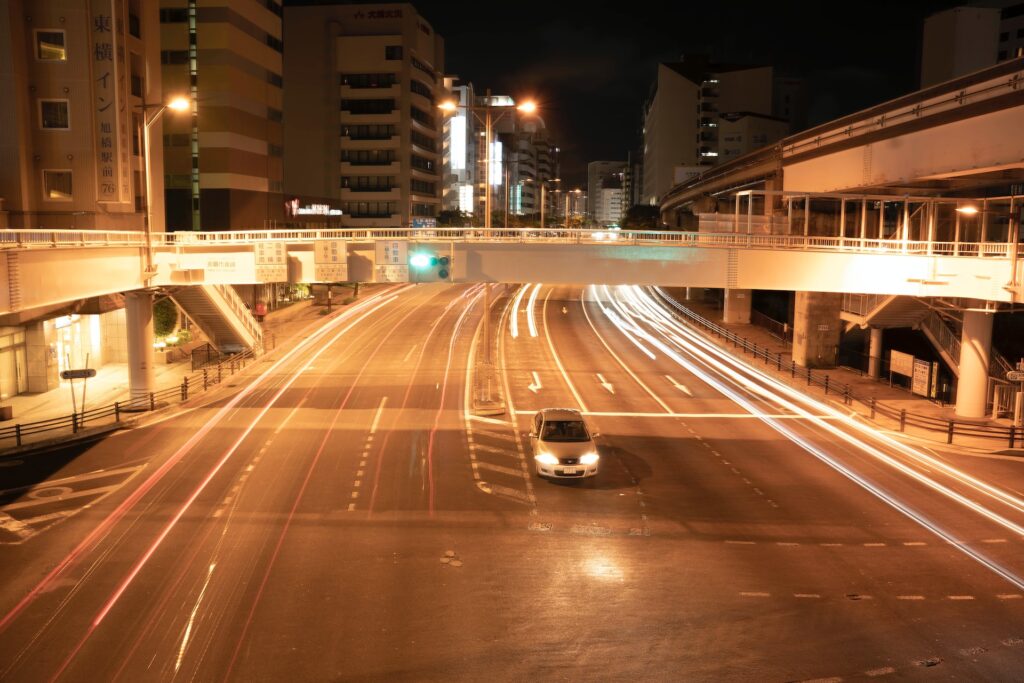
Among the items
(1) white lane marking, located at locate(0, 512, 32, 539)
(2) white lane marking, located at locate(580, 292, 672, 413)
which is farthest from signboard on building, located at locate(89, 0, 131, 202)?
(2) white lane marking, located at locate(580, 292, 672, 413)

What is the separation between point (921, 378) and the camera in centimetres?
3566

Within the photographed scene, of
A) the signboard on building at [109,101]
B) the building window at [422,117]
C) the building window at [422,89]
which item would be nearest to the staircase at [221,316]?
the signboard on building at [109,101]

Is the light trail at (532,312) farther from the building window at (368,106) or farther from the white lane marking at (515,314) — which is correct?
the building window at (368,106)

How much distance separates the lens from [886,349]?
50750mm

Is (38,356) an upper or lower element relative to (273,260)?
lower

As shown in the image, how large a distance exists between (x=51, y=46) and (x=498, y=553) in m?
36.9

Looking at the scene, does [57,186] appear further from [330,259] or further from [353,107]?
[353,107]

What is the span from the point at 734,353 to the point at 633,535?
32.1m

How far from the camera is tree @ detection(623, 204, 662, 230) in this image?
13238cm

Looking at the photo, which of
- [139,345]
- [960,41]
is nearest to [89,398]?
[139,345]

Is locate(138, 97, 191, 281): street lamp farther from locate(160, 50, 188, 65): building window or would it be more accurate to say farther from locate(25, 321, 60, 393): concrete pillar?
locate(160, 50, 188, 65): building window

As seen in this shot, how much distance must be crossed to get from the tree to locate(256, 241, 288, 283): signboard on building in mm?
97270

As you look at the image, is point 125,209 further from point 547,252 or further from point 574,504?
point 574,504

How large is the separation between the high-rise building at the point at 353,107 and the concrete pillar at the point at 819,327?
7314 centimetres
